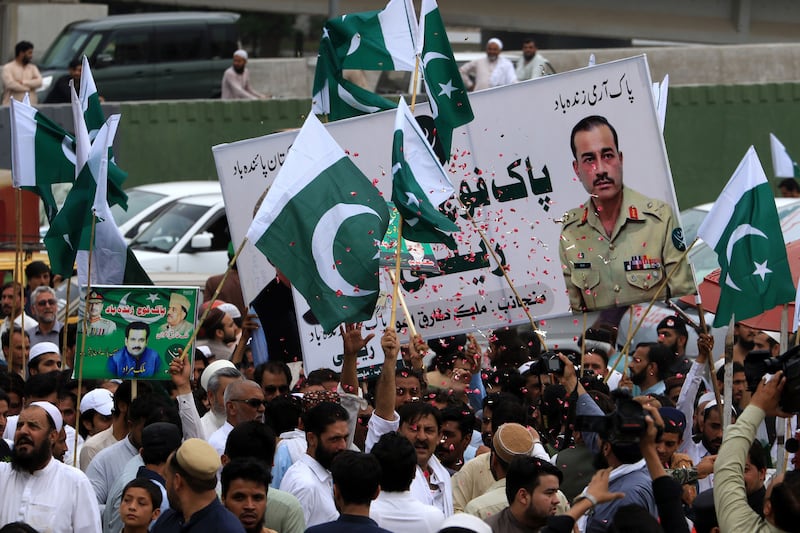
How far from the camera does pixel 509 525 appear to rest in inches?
271

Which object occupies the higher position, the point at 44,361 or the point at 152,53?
the point at 152,53

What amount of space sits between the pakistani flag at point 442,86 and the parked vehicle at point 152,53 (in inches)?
566

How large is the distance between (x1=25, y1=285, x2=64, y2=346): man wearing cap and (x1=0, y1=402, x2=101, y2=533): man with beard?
5.45m

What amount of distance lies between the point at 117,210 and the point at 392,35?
28.9 ft

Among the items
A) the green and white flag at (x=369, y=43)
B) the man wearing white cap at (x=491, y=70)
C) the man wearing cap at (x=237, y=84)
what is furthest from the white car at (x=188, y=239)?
the green and white flag at (x=369, y=43)

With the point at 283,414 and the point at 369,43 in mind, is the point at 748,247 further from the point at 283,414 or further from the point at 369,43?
the point at 283,414

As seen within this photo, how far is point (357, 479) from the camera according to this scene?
6469mm

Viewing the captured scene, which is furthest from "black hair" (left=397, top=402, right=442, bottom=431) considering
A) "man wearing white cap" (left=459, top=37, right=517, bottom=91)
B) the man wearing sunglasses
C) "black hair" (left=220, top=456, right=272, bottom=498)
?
"man wearing white cap" (left=459, top=37, right=517, bottom=91)

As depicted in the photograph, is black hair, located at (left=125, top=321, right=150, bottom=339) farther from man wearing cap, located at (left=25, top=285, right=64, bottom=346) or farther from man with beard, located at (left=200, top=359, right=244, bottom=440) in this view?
man wearing cap, located at (left=25, top=285, right=64, bottom=346)

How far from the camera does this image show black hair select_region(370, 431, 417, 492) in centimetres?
702

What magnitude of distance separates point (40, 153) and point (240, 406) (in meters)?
3.07

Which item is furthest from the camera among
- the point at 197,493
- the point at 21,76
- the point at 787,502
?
the point at 21,76

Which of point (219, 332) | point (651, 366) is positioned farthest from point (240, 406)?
point (219, 332)

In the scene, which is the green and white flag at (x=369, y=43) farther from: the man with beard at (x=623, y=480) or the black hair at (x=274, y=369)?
the man with beard at (x=623, y=480)
